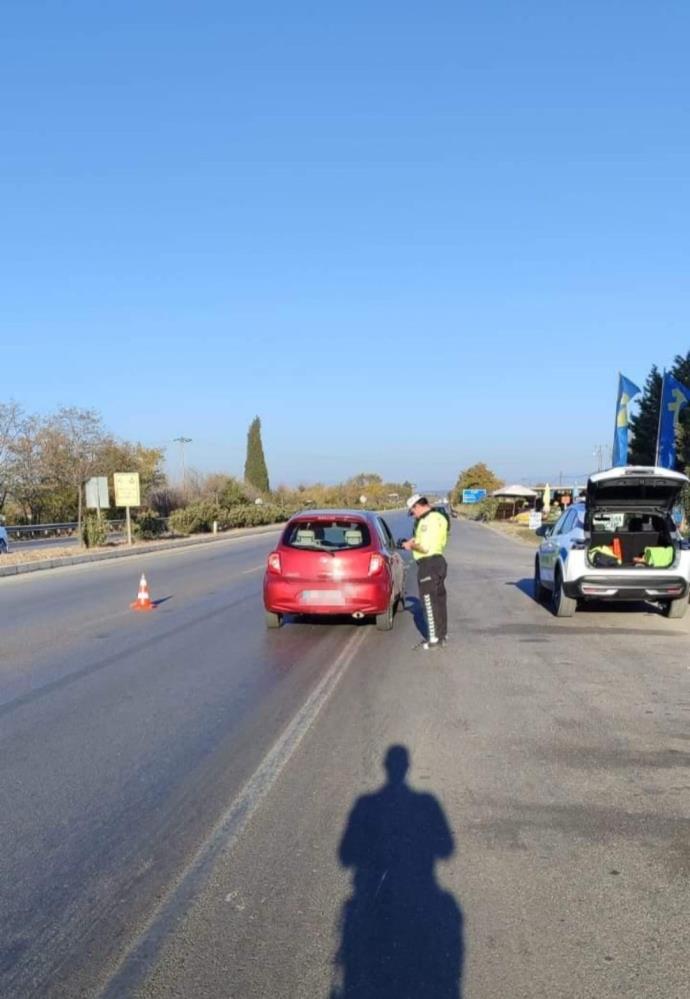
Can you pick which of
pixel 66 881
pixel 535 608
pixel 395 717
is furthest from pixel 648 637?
pixel 66 881

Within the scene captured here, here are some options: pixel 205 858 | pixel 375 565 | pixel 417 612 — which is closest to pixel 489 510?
pixel 417 612

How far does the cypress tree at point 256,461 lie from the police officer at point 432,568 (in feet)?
252

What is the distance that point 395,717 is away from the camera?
23.7 ft

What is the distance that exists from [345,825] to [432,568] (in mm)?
5602

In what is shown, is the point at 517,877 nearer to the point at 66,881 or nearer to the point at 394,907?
the point at 394,907

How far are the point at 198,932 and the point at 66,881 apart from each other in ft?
2.79

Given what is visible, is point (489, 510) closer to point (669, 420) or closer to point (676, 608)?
point (669, 420)

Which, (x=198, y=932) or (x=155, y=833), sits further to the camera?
(x=155, y=833)

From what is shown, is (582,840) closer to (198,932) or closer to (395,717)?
(198,932)

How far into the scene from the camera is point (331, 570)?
444 inches

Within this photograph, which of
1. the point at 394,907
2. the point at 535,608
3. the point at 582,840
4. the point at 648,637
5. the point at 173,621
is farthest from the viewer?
the point at 535,608

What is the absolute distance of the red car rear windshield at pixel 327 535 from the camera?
11594 mm

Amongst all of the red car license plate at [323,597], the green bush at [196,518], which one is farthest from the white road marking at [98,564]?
the red car license plate at [323,597]

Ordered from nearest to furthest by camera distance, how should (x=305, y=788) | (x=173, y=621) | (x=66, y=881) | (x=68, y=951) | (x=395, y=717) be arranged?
(x=68, y=951) → (x=66, y=881) → (x=305, y=788) → (x=395, y=717) → (x=173, y=621)
